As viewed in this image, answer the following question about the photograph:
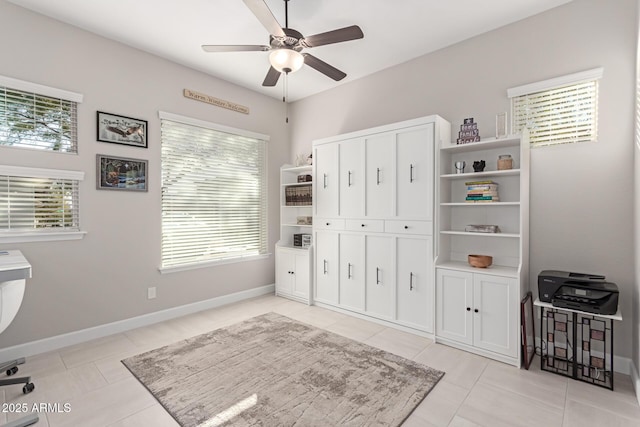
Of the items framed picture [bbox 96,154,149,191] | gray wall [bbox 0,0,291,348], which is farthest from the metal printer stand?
framed picture [bbox 96,154,149,191]

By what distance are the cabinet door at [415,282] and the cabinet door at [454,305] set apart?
0.11 m

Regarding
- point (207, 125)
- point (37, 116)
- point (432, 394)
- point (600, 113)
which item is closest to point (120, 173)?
point (37, 116)

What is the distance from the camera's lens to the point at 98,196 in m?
3.13

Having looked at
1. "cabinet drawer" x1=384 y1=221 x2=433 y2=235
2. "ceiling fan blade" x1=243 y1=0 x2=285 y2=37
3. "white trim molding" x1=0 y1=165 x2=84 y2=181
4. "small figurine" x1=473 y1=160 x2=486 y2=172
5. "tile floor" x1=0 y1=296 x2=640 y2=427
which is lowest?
"tile floor" x1=0 y1=296 x2=640 y2=427

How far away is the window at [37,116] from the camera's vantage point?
8.70ft

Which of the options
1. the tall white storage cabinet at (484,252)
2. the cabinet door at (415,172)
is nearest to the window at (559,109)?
the tall white storage cabinet at (484,252)

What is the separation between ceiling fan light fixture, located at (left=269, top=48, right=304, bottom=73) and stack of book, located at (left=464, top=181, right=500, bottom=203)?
196cm

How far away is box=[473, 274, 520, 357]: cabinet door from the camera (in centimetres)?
258

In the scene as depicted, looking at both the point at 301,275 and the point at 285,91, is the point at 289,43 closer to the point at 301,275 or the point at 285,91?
the point at 285,91

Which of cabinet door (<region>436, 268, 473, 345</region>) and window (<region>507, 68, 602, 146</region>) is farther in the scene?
cabinet door (<region>436, 268, 473, 345</region>)

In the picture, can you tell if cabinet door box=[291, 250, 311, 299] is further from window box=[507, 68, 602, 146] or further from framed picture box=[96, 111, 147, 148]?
window box=[507, 68, 602, 146]

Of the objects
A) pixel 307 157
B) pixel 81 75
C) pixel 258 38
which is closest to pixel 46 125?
pixel 81 75

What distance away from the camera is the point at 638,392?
2.09 meters

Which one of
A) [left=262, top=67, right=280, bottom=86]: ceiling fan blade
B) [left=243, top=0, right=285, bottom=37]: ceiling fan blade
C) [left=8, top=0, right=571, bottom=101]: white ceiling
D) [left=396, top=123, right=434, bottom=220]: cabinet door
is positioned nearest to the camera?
[left=243, top=0, right=285, bottom=37]: ceiling fan blade
